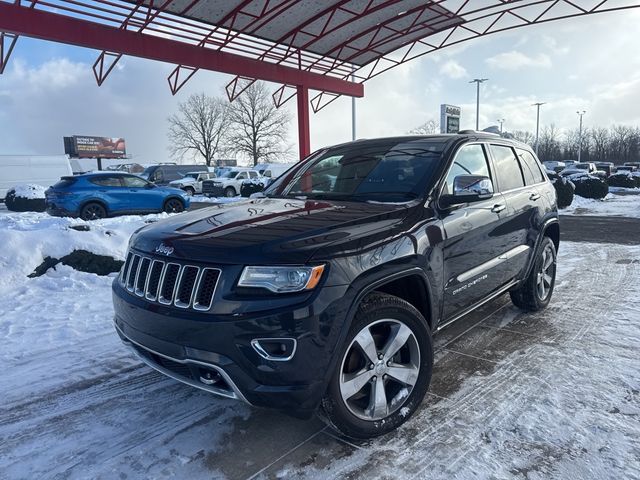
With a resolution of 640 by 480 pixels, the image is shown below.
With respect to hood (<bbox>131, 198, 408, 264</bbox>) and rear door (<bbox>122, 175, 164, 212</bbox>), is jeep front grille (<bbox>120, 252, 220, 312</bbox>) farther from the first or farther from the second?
rear door (<bbox>122, 175, 164, 212</bbox>)

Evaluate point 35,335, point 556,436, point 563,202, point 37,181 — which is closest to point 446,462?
point 556,436

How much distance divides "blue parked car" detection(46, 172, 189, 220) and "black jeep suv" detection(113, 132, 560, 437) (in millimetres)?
11171

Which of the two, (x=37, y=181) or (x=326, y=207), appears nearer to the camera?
(x=326, y=207)

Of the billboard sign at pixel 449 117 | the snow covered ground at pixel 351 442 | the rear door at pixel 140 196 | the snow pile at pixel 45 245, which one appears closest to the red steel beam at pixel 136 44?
the rear door at pixel 140 196

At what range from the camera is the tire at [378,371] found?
8.13ft

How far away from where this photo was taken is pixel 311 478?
237 centimetres

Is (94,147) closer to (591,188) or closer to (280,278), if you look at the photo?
(591,188)

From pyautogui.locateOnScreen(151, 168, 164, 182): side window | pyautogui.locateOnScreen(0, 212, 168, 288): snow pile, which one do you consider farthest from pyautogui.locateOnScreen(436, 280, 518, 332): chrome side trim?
pyautogui.locateOnScreen(151, 168, 164, 182): side window

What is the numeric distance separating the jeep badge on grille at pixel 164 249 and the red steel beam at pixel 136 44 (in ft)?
41.3

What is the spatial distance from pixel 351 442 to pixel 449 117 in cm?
1543

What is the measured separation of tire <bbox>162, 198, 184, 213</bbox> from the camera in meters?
14.9

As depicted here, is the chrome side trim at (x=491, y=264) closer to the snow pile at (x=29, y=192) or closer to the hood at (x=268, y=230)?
the hood at (x=268, y=230)

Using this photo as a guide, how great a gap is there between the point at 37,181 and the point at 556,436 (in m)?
26.8

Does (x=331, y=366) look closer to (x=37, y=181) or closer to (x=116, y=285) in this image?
(x=116, y=285)
